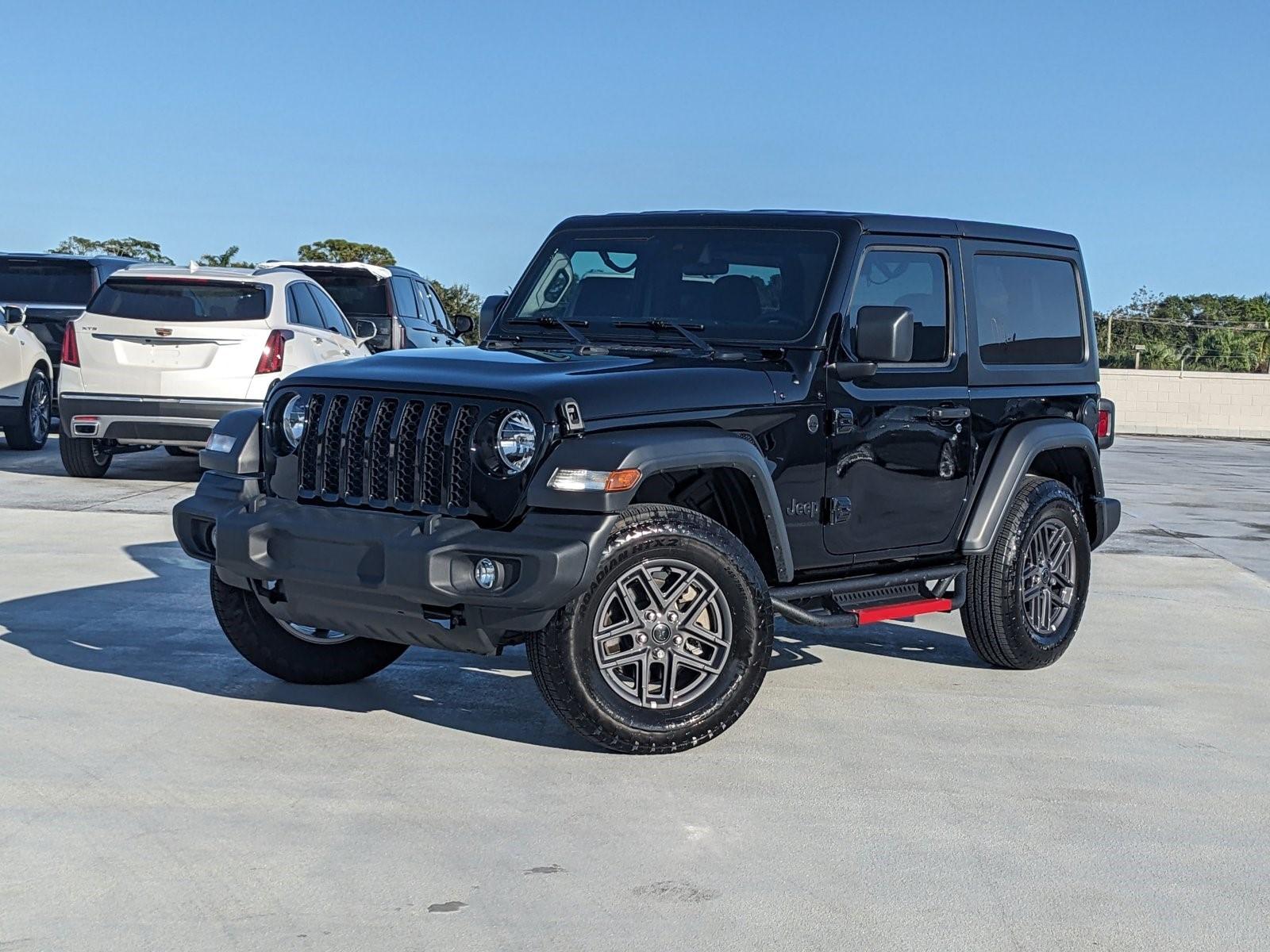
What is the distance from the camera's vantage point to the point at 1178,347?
3397cm

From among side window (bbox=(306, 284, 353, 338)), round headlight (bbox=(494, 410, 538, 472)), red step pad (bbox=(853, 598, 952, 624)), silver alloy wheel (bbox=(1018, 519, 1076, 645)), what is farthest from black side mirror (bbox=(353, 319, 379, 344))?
round headlight (bbox=(494, 410, 538, 472))

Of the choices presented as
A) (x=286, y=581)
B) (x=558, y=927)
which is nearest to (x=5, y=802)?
(x=286, y=581)

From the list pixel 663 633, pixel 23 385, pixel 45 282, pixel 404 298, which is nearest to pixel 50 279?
pixel 45 282

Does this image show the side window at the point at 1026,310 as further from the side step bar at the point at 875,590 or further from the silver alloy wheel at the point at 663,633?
the silver alloy wheel at the point at 663,633

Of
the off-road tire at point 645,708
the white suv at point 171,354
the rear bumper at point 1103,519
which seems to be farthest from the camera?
the white suv at point 171,354

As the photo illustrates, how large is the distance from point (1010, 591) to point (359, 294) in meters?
12.4

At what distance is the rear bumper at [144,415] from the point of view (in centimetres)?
1232

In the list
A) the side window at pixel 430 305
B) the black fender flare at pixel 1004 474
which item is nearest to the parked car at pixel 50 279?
the side window at pixel 430 305

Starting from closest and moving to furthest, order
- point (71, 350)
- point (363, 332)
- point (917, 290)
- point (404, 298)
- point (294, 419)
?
point (294, 419), point (917, 290), point (71, 350), point (363, 332), point (404, 298)

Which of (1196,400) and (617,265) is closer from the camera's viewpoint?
(617,265)

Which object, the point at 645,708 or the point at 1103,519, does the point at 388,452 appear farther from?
the point at 1103,519

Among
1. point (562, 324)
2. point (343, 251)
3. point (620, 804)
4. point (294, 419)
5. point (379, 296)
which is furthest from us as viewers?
point (343, 251)

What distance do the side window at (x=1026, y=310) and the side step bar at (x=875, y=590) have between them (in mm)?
942

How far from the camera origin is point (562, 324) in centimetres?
667
